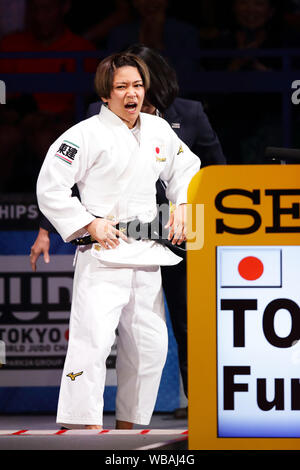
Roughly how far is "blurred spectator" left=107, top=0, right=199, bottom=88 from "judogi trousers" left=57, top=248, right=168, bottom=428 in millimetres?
1666

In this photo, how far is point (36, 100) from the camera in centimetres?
459

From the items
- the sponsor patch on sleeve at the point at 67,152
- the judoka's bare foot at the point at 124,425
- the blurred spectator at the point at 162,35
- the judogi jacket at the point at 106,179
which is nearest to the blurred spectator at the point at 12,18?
the blurred spectator at the point at 162,35

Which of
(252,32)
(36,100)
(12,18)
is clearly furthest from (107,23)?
(252,32)

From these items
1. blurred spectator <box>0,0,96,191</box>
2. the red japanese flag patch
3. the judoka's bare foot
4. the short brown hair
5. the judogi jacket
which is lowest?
the judoka's bare foot

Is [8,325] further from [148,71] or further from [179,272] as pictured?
[148,71]

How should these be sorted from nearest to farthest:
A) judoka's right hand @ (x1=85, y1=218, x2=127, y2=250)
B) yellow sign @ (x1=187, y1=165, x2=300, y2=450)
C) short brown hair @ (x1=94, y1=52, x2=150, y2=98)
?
yellow sign @ (x1=187, y1=165, x2=300, y2=450)
judoka's right hand @ (x1=85, y1=218, x2=127, y2=250)
short brown hair @ (x1=94, y1=52, x2=150, y2=98)

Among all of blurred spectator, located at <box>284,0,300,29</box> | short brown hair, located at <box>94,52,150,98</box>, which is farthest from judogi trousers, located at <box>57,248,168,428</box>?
blurred spectator, located at <box>284,0,300,29</box>

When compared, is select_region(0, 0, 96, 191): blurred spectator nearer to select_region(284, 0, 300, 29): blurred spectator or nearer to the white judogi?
select_region(284, 0, 300, 29): blurred spectator

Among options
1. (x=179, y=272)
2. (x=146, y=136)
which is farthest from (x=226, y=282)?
(x=179, y=272)

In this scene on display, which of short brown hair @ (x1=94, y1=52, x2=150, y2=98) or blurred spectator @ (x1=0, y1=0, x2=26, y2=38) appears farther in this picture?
blurred spectator @ (x1=0, y1=0, x2=26, y2=38)

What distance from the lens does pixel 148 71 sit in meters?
3.05

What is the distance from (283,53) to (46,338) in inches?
69.4

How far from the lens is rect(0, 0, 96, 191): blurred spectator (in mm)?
4441

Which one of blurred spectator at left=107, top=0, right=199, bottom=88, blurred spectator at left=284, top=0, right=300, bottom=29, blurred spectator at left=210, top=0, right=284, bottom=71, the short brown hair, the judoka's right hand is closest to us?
the judoka's right hand
